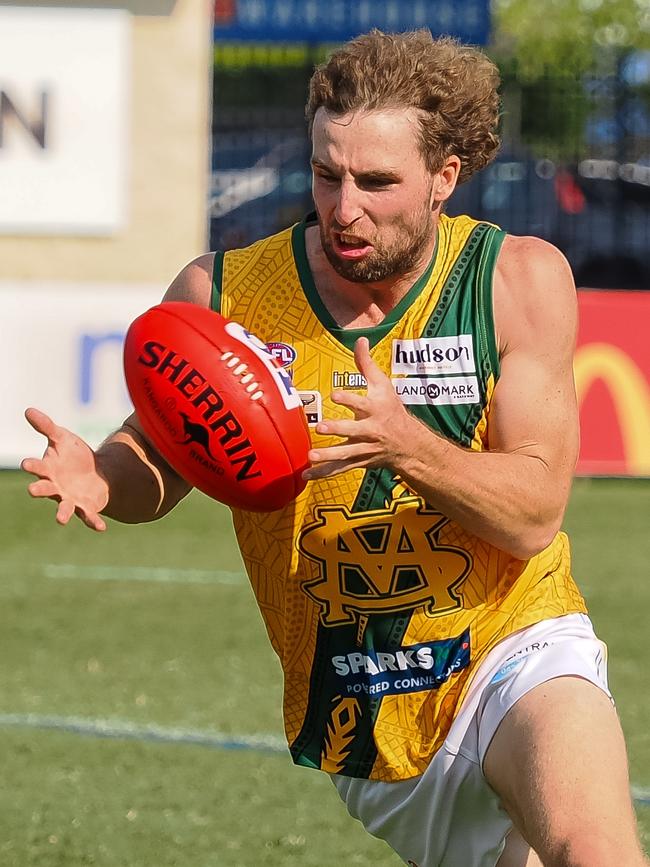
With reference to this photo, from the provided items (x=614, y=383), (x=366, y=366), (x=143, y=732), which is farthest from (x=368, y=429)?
(x=614, y=383)

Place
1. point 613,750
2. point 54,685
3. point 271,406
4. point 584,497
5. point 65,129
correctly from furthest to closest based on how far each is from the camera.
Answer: point 65,129 → point 584,497 → point 54,685 → point 271,406 → point 613,750

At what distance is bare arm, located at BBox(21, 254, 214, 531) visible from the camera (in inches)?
146

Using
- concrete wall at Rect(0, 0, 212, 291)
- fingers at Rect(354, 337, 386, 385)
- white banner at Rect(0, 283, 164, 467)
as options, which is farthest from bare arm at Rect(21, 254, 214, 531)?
concrete wall at Rect(0, 0, 212, 291)

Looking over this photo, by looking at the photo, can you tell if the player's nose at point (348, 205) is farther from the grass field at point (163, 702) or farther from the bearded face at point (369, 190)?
the grass field at point (163, 702)

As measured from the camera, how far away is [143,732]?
6492 millimetres

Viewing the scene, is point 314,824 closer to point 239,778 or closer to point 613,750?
point 239,778

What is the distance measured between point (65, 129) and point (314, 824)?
8830 mm

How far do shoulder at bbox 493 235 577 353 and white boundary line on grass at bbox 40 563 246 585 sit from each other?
5.90 metres

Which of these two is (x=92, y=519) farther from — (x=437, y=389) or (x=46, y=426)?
(x=437, y=389)

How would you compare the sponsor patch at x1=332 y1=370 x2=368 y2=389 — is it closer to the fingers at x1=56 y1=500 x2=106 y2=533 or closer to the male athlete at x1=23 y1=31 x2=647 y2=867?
the male athlete at x1=23 y1=31 x2=647 y2=867

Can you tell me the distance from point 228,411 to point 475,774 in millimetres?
958

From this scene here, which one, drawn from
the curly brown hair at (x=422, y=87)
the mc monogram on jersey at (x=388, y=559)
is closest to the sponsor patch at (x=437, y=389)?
the mc monogram on jersey at (x=388, y=559)

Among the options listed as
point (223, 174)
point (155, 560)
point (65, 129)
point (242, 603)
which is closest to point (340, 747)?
point (242, 603)

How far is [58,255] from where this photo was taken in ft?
44.6
